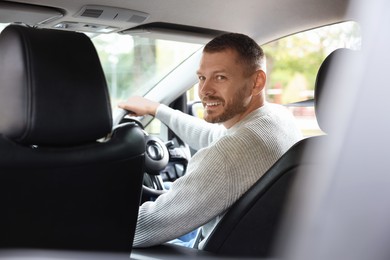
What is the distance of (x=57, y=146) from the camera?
1643 millimetres

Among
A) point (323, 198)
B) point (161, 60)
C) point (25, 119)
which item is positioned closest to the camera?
point (323, 198)

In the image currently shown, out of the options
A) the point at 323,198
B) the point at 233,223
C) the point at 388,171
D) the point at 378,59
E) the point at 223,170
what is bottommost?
the point at 233,223

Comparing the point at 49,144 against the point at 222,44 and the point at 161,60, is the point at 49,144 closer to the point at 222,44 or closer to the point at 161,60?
the point at 222,44

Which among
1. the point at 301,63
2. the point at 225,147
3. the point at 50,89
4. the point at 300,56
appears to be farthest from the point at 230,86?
the point at 301,63

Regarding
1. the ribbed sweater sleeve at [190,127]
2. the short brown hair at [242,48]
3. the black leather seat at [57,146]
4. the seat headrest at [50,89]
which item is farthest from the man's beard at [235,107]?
the seat headrest at [50,89]

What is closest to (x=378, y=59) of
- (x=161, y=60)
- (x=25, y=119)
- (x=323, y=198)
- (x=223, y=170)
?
(x=323, y=198)

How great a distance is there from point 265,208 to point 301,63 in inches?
106

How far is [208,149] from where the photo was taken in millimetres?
2121

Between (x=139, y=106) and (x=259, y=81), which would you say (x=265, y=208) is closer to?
(x=259, y=81)

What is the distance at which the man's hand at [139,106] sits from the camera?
287 centimetres

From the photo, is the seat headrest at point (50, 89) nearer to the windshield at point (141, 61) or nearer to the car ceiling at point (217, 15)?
the car ceiling at point (217, 15)

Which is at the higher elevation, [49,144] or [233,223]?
[49,144]

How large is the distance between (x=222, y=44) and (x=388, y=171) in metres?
1.42

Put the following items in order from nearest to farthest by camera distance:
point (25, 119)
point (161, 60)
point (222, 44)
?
1. point (25, 119)
2. point (222, 44)
3. point (161, 60)
